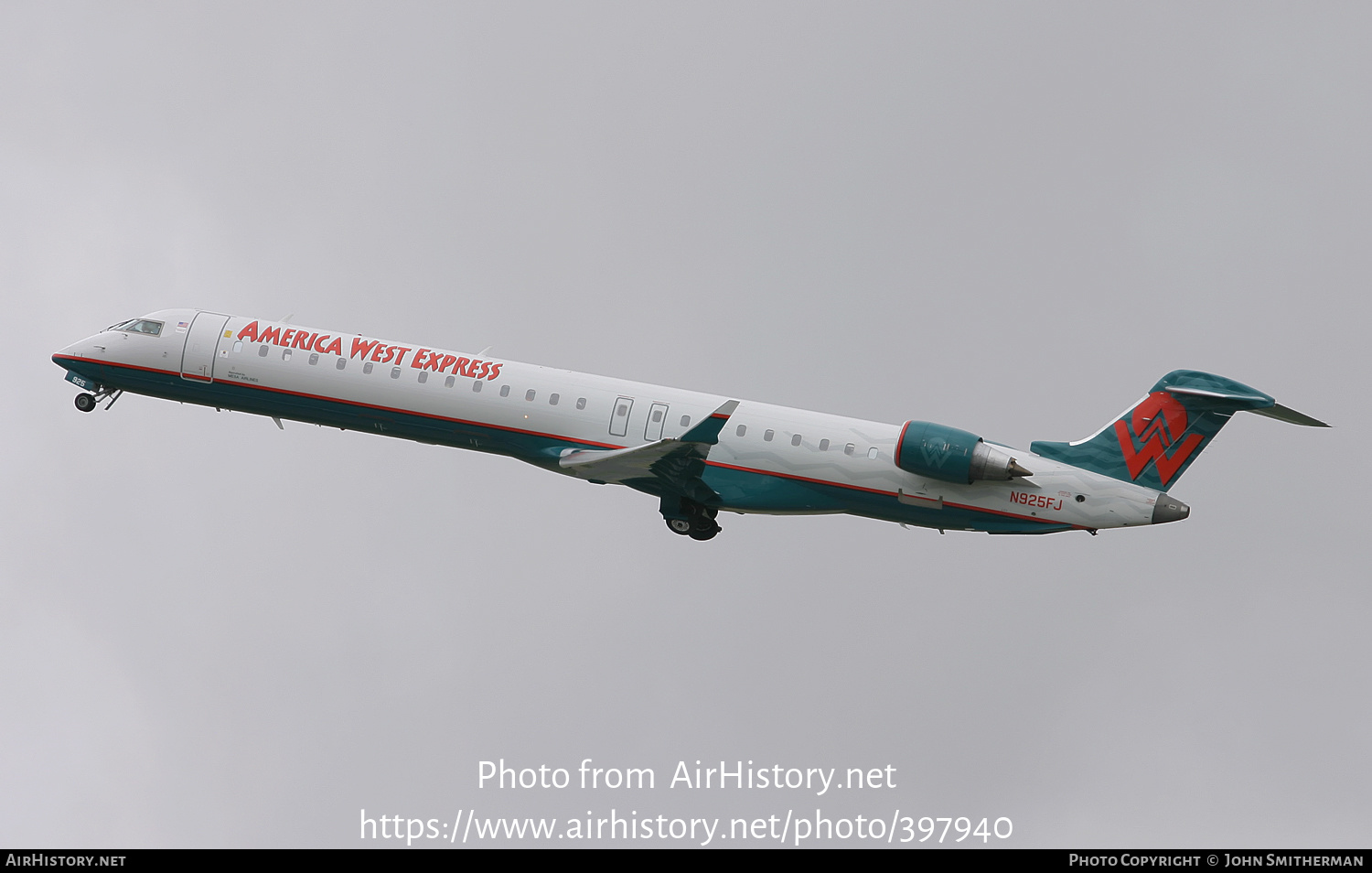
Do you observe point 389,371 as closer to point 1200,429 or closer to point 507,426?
point 507,426

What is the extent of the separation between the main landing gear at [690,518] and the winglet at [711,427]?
8.54ft

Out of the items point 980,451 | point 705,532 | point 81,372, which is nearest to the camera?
point 980,451

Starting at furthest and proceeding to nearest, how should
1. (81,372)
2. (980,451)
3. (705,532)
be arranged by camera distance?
(81,372)
(705,532)
(980,451)

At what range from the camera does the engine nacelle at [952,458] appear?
34562 mm

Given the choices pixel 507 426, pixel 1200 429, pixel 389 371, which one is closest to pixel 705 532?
pixel 507 426

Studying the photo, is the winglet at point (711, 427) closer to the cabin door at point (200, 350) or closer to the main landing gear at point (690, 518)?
the main landing gear at point (690, 518)

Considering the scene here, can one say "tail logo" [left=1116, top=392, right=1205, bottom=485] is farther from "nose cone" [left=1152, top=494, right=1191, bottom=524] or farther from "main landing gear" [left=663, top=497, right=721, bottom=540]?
"main landing gear" [left=663, top=497, right=721, bottom=540]

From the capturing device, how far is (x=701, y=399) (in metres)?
36.5

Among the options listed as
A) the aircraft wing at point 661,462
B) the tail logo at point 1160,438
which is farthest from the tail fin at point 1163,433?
the aircraft wing at point 661,462

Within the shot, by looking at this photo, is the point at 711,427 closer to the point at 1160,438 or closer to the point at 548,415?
the point at 548,415

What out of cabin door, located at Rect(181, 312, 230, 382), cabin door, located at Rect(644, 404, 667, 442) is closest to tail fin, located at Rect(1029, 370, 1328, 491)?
cabin door, located at Rect(644, 404, 667, 442)

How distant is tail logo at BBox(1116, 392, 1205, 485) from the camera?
115ft

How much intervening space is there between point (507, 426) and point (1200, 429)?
1564 centimetres

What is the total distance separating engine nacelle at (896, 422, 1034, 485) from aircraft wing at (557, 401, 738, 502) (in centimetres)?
413
